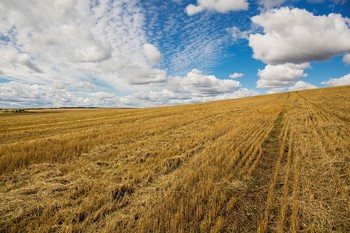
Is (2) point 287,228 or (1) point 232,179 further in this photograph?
(1) point 232,179

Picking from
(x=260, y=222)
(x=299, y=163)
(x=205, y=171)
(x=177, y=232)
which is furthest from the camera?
(x=299, y=163)

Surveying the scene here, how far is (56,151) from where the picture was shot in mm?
9172

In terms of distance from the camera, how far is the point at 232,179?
5922mm

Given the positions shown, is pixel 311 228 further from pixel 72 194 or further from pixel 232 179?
pixel 72 194

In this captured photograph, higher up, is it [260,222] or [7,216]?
[7,216]

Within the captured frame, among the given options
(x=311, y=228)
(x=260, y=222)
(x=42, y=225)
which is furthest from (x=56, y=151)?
(x=311, y=228)

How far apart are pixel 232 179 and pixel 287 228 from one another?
2203 millimetres

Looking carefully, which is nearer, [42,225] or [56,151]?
[42,225]

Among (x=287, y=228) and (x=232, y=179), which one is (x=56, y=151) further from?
(x=287, y=228)

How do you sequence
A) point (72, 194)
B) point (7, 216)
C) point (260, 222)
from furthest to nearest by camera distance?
point (72, 194) → point (7, 216) → point (260, 222)

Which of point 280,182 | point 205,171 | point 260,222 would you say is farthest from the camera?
point 205,171

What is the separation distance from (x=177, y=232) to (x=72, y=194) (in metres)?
3.08

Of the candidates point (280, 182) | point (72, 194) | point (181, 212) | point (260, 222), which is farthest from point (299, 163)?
point (72, 194)

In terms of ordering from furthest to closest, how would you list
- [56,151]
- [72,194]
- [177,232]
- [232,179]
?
[56,151] < [232,179] < [72,194] < [177,232]
